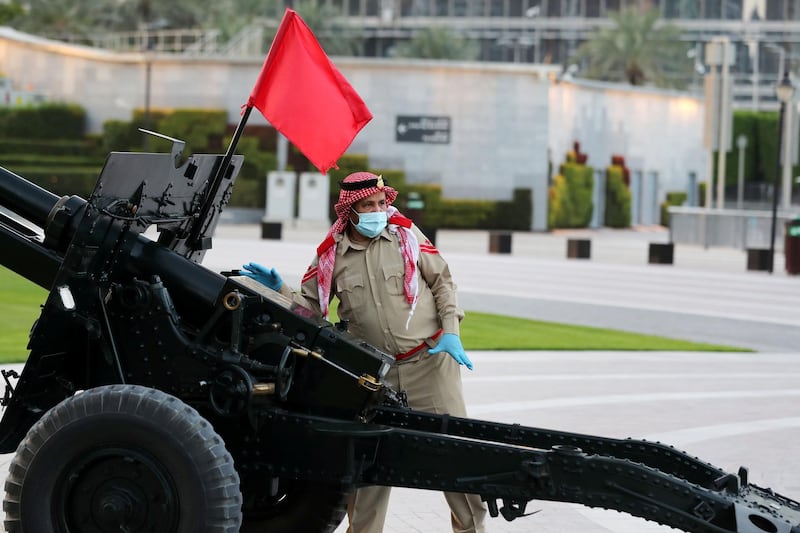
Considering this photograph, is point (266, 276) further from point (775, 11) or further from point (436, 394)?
point (775, 11)

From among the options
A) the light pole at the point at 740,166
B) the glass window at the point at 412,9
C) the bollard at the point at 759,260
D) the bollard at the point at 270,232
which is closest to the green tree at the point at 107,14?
the glass window at the point at 412,9

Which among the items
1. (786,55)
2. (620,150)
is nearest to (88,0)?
(620,150)

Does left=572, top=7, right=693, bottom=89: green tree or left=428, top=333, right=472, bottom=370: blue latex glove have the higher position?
left=572, top=7, right=693, bottom=89: green tree

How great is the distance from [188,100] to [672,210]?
17.9 m

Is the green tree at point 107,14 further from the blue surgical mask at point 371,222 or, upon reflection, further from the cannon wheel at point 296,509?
the cannon wheel at point 296,509

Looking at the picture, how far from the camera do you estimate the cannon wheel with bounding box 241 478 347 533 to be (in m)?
5.98

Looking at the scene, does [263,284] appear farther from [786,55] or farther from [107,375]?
[786,55]

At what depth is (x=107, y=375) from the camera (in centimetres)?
547

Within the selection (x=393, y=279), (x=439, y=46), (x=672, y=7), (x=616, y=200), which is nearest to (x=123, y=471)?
(x=393, y=279)

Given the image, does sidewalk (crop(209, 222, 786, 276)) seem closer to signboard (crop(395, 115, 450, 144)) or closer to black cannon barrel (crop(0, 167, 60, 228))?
signboard (crop(395, 115, 450, 144))

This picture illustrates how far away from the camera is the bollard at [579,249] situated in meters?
31.3

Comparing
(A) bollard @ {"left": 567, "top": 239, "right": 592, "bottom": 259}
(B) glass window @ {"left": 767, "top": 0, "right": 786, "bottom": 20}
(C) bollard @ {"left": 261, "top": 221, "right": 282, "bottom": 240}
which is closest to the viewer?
(A) bollard @ {"left": 567, "top": 239, "right": 592, "bottom": 259}

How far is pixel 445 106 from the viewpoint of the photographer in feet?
157

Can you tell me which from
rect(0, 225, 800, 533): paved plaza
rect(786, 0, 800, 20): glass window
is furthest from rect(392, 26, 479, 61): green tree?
rect(0, 225, 800, 533): paved plaza
